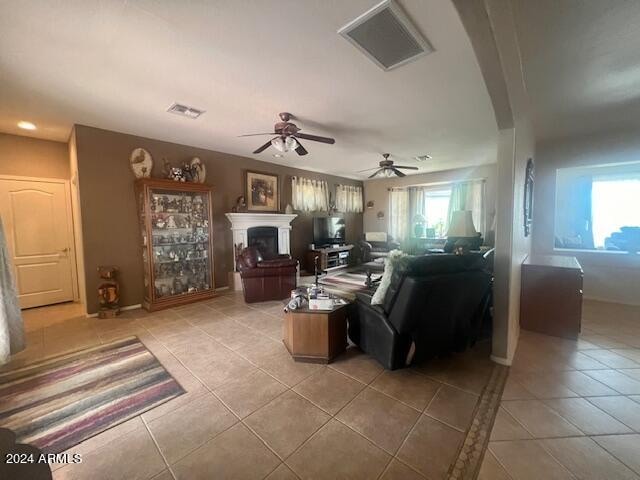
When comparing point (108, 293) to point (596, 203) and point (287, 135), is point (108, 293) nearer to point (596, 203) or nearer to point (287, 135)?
point (287, 135)

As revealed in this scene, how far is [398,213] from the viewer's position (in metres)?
7.50

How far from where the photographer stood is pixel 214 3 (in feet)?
4.98

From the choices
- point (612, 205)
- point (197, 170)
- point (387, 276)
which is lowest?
point (387, 276)

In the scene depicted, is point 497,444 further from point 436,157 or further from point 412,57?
point 436,157

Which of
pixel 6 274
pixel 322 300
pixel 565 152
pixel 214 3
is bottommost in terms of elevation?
pixel 322 300

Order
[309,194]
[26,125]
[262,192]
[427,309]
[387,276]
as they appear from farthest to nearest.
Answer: [309,194], [262,192], [26,125], [387,276], [427,309]

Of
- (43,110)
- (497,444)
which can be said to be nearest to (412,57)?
(497,444)

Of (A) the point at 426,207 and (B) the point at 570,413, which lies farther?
(A) the point at 426,207

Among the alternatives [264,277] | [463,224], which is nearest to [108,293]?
[264,277]

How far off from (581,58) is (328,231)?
5303mm

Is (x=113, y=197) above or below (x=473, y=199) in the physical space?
below

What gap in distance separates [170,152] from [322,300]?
3706 mm

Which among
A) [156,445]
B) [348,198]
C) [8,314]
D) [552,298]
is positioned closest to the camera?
[156,445]

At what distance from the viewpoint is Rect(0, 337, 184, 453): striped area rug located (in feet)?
5.39
